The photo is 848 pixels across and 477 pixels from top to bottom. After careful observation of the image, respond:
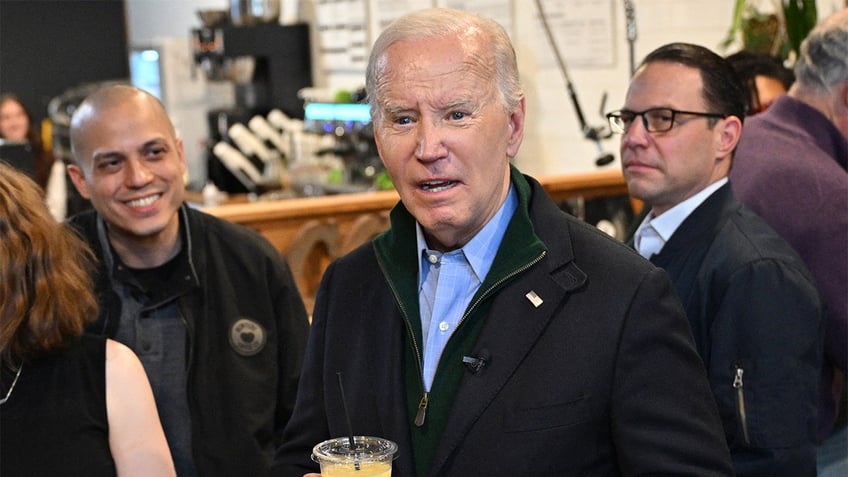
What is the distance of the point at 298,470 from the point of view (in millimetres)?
1861

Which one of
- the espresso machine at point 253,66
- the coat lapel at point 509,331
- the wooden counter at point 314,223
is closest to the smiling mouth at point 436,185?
the coat lapel at point 509,331

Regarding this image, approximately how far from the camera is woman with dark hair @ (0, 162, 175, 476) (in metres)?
2.09

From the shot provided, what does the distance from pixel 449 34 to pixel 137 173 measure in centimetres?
127

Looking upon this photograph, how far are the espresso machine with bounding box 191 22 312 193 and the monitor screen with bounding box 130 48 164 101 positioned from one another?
719 millimetres

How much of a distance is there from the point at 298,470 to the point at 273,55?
7509mm

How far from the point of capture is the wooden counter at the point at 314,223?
439cm

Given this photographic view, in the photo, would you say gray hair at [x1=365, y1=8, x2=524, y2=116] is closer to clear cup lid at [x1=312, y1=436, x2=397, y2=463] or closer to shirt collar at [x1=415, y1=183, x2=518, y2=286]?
shirt collar at [x1=415, y1=183, x2=518, y2=286]

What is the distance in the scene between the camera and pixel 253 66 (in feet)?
29.6

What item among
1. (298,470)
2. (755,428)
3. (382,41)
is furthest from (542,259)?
(755,428)

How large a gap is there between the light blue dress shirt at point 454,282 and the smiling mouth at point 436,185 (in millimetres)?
118

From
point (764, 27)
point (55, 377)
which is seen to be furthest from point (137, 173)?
point (764, 27)

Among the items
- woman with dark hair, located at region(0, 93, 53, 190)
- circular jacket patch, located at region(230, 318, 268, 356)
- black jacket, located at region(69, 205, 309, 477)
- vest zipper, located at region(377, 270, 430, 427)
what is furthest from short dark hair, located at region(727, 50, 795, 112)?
woman with dark hair, located at region(0, 93, 53, 190)

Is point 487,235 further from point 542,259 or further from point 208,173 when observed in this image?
point 208,173

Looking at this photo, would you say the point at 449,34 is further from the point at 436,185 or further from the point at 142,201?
the point at 142,201
